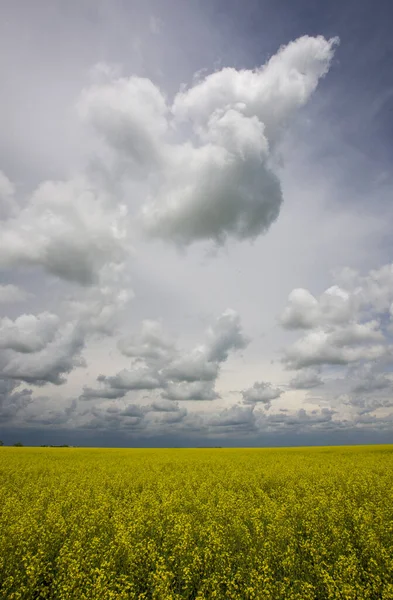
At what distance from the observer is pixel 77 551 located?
29.1ft

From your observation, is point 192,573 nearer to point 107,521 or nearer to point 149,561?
point 149,561

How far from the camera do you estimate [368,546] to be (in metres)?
9.36

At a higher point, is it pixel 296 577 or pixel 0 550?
pixel 0 550

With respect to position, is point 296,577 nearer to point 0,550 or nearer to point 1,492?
point 0,550

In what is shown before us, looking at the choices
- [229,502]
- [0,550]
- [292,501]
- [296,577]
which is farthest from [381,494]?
[0,550]

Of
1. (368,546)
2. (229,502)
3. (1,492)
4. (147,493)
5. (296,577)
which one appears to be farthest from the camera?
(1,492)

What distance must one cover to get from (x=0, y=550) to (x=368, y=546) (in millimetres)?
10681

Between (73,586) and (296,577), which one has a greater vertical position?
(73,586)

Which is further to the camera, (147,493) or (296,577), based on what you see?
(147,493)

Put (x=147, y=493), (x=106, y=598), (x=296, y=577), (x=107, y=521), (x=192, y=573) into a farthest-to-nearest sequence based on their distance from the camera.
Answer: (x=147, y=493) < (x=107, y=521) < (x=296, y=577) < (x=192, y=573) < (x=106, y=598)

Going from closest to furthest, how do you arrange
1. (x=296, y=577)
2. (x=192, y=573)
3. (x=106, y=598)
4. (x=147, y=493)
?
(x=106, y=598) < (x=192, y=573) < (x=296, y=577) < (x=147, y=493)

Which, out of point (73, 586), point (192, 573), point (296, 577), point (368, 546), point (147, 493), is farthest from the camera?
point (147, 493)

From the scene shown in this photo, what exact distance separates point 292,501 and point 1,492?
1494 cm

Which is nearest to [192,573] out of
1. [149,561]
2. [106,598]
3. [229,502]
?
[149,561]
